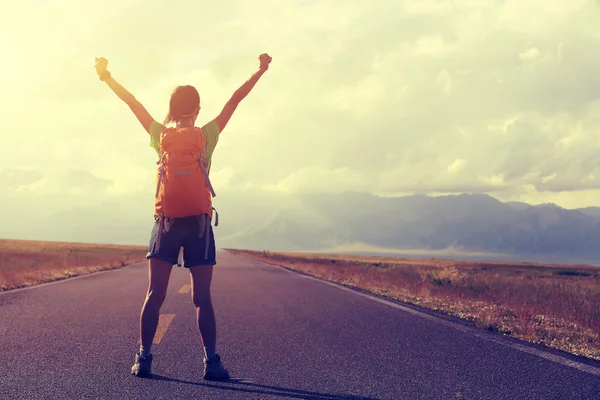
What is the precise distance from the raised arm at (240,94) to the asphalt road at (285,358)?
6.76ft

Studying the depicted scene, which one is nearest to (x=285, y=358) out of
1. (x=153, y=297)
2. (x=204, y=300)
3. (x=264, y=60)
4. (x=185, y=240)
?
(x=204, y=300)

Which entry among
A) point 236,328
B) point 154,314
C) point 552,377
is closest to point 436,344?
point 552,377

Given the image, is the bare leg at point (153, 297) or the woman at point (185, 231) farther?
the bare leg at point (153, 297)

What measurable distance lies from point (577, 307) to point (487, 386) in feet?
24.4

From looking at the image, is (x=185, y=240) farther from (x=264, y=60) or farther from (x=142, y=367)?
(x=264, y=60)

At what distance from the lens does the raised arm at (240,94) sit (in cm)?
448

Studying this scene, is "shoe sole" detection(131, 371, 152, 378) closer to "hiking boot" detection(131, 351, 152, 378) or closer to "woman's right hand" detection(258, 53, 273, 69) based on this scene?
"hiking boot" detection(131, 351, 152, 378)

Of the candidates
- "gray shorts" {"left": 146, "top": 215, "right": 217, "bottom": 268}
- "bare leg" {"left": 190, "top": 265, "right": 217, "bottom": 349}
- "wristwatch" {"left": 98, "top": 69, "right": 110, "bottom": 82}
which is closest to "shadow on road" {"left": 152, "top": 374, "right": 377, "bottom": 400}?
"bare leg" {"left": 190, "top": 265, "right": 217, "bottom": 349}

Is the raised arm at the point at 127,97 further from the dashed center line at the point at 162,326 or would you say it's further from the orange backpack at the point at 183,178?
the dashed center line at the point at 162,326

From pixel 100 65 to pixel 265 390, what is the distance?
2977 millimetres

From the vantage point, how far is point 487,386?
4309 mm

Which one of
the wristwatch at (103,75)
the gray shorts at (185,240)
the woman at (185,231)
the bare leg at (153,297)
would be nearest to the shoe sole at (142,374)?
the woman at (185,231)

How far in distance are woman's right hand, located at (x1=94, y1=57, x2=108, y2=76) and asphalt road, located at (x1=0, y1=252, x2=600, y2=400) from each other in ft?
8.19

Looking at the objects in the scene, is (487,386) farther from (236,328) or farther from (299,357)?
(236,328)
